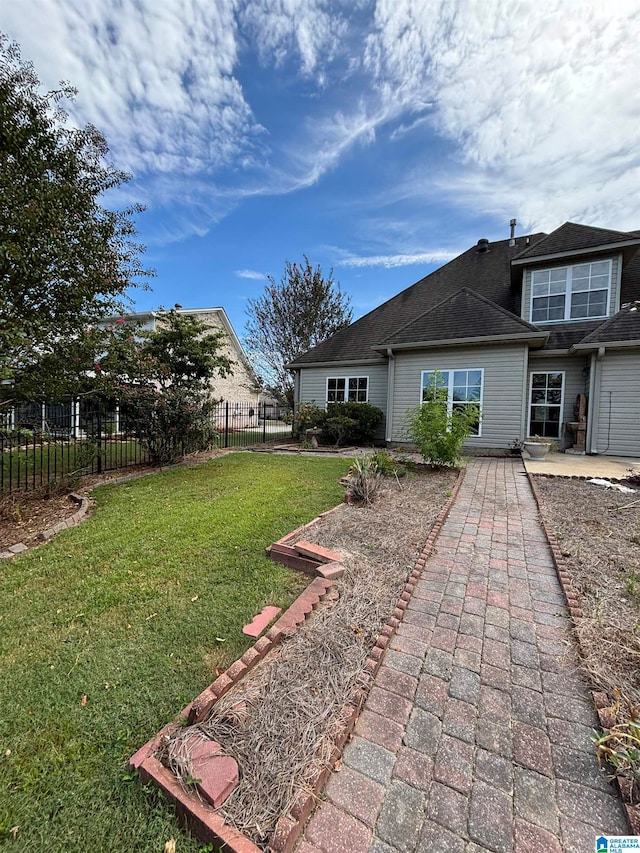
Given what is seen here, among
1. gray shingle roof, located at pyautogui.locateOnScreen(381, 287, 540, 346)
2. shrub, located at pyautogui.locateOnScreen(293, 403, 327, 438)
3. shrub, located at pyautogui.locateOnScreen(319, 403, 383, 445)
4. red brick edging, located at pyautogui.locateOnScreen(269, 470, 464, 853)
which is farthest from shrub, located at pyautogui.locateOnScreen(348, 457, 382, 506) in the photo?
shrub, located at pyautogui.locateOnScreen(293, 403, 327, 438)

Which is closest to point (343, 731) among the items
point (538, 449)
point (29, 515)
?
point (29, 515)

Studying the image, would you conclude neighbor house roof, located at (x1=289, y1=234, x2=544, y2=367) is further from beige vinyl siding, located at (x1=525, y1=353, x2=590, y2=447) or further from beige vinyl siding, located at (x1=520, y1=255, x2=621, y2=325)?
beige vinyl siding, located at (x1=525, y1=353, x2=590, y2=447)

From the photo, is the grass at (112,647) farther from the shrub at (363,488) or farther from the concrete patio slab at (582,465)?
the concrete patio slab at (582,465)

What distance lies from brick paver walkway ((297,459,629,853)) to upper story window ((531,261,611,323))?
10585 millimetres

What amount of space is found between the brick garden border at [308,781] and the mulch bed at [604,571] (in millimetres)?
1224

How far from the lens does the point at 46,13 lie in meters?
5.00

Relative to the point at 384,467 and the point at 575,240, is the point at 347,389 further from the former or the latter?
the point at 575,240

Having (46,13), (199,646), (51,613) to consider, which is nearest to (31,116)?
(46,13)

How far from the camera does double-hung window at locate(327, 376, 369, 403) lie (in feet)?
42.3

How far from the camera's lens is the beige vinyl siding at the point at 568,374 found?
10156mm

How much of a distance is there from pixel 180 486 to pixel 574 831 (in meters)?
6.31

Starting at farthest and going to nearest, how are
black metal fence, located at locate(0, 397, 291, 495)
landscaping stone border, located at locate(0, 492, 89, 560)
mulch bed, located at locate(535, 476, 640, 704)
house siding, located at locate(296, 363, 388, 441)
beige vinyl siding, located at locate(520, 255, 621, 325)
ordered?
house siding, located at locate(296, 363, 388, 441)
beige vinyl siding, located at locate(520, 255, 621, 325)
black metal fence, located at locate(0, 397, 291, 495)
landscaping stone border, located at locate(0, 492, 89, 560)
mulch bed, located at locate(535, 476, 640, 704)

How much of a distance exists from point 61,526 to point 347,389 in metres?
10.1

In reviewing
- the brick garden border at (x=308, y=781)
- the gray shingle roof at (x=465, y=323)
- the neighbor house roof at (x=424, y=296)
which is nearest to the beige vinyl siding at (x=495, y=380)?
the gray shingle roof at (x=465, y=323)
